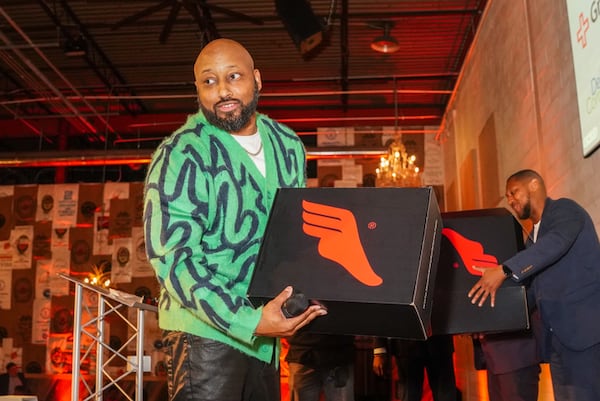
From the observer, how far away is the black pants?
4.51ft

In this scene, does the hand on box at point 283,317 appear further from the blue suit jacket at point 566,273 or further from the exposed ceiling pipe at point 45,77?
the exposed ceiling pipe at point 45,77

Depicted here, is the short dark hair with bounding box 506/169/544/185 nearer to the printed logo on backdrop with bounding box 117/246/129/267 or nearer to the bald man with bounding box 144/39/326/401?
the bald man with bounding box 144/39/326/401

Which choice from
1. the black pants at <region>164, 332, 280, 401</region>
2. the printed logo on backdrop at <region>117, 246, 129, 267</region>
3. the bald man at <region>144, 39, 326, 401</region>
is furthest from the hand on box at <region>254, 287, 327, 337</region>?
the printed logo on backdrop at <region>117, 246, 129, 267</region>

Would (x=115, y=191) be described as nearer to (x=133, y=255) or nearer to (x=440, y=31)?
(x=133, y=255)

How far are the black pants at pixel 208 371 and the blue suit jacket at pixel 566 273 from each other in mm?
1982

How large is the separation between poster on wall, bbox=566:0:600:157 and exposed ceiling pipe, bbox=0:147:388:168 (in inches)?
259

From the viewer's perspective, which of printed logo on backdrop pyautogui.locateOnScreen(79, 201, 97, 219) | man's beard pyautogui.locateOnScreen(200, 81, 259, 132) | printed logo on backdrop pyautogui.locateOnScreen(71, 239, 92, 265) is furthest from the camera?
printed logo on backdrop pyautogui.locateOnScreen(79, 201, 97, 219)

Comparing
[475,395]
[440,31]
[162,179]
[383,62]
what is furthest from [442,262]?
[383,62]

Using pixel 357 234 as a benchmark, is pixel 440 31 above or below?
above

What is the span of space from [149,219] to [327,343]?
152 centimetres

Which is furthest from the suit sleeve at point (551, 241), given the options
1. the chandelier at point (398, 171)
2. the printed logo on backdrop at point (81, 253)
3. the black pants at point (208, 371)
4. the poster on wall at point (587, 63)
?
the printed logo on backdrop at point (81, 253)

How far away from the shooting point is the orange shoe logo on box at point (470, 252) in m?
3.05

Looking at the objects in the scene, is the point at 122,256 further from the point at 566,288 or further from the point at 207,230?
the point at 207,230

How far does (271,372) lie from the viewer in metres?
1.51
